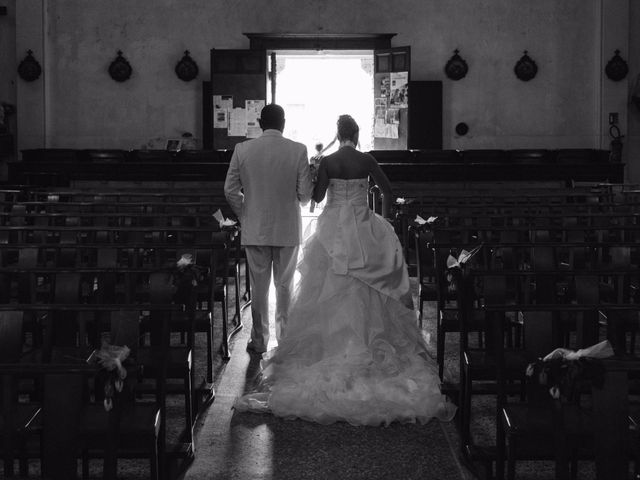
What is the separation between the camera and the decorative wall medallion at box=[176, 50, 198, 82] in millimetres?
16531

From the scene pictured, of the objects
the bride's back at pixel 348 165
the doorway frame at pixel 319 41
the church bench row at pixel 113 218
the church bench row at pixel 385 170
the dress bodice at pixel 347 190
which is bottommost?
the church bench row at pixel 113 218

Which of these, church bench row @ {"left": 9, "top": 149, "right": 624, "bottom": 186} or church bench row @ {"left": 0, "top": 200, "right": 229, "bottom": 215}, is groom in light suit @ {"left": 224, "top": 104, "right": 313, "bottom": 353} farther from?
church bench row @ {"left": 9, "top": 149, "right": 624, "bottom": 186}

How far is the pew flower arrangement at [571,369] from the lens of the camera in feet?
7.73

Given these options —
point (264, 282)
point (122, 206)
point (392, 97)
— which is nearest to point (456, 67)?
point (392, 97)

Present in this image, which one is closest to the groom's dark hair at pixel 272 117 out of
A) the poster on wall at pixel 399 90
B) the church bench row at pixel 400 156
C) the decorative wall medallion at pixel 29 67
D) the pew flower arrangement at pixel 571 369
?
the pew flower arrangement at pixel 571 369

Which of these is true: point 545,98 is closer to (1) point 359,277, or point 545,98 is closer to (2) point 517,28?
(2) point 517,28

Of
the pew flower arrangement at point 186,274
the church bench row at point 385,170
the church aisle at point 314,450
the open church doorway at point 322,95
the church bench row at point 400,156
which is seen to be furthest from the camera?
the open church doorway at point 322,95

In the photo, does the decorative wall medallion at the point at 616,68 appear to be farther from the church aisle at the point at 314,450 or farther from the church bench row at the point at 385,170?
the church aisle at the point at 314,450

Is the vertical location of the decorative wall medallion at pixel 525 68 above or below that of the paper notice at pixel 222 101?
above

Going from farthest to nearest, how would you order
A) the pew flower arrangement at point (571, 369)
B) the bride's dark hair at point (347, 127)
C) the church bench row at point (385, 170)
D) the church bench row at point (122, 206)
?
the church bench row at point (385, 170) → the church bench row at point (122, 206) → the bride's dark hair at point (347, 127) → the pew flower arrangement at point (571, 369)

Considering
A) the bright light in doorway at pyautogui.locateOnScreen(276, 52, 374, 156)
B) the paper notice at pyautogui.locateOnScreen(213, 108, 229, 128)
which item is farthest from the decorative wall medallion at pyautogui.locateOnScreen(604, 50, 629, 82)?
the bright light in doorway at pyautogui.locateOnScreen(276, 52, 374, 156)

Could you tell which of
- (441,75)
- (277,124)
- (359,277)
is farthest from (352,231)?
(441,75)

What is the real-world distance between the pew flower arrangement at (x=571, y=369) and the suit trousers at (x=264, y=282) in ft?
12.1

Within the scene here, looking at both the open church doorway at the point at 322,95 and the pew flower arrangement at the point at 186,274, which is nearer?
the pew flower arrangement at the point at 186,274
